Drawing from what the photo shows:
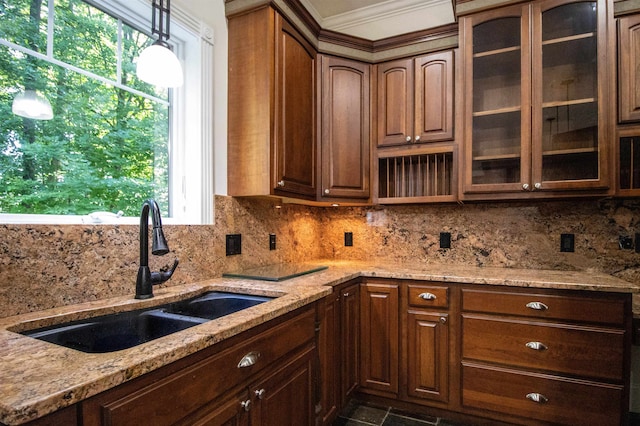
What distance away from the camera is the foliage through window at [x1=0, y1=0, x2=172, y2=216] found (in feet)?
4.17

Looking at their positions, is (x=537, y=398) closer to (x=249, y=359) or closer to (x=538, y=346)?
Answer: (x=538, y=346)

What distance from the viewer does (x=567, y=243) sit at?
2.33 m

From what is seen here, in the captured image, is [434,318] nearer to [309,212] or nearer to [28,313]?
[309,212]

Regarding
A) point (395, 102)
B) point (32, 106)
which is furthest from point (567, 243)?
point (32, 106)

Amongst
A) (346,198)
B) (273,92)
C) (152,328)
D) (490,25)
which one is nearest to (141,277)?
(152,328)

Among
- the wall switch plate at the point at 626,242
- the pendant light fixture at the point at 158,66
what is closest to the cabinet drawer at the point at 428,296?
the wall switch plate at the point at 626,242

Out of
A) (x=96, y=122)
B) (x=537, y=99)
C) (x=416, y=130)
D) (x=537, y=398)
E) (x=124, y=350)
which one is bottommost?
(x=537, y=398)

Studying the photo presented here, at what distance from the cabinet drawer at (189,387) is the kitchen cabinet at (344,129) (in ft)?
4.28

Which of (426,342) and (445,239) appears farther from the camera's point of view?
(445,239)

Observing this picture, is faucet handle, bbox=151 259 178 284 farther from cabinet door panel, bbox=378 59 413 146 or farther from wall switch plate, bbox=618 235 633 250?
wall switch plate, bbox=618 235 633 250

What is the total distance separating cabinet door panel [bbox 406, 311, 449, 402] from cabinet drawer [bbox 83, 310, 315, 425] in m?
1.08

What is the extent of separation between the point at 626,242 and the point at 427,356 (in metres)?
1.44

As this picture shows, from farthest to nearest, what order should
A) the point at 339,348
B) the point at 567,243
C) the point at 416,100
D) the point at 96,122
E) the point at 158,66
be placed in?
the point at 416,100
the point at 567,243
the point at 339,348
the point at 96,122
the point at 158,66

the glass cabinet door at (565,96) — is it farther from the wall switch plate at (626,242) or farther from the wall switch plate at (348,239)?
the wall switch plate at (348,239)
